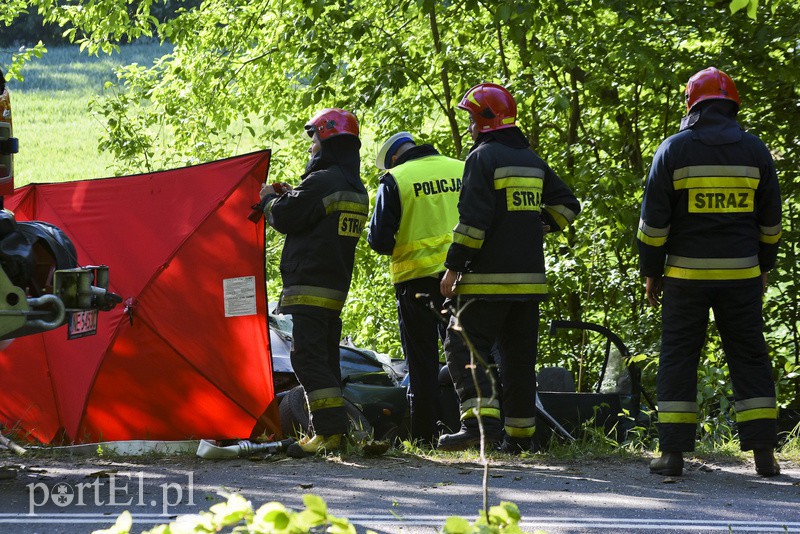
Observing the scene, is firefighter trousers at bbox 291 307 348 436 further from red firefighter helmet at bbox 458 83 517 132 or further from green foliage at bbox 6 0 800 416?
green foliage at bbox 6 0 800 416

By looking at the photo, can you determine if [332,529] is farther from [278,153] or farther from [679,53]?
[278,153]

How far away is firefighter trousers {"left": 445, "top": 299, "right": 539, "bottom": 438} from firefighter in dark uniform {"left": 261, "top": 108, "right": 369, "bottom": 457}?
733 millimetres

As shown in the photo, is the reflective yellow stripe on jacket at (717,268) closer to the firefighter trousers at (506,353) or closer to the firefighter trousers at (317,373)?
the firefighter trousers at (506,353)

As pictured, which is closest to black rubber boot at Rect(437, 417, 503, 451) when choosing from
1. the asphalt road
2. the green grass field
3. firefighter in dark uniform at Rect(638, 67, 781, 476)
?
the asphalt road

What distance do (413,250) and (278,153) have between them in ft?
24.3

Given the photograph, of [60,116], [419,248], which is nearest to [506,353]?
[419,248]

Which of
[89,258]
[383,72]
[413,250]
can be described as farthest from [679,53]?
[89,258]

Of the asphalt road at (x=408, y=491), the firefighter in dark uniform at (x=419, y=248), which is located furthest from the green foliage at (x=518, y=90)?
the asphalt road at (x=408, y=491)

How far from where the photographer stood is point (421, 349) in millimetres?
6660

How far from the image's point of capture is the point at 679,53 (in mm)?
9305

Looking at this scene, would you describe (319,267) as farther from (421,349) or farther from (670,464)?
(670,464)

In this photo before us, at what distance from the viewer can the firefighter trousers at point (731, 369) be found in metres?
5.55

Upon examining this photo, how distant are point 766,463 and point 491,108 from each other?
8.01 ft

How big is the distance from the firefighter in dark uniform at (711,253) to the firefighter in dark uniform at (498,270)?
0.76 meters
